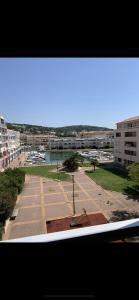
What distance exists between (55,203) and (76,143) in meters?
47.6

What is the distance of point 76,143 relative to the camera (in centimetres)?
6191

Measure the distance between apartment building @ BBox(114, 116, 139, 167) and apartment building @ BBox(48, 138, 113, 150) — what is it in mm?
30675

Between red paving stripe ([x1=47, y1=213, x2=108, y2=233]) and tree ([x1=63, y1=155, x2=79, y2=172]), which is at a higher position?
tree ([x1=63, y1=155, x2=79, y2=172])

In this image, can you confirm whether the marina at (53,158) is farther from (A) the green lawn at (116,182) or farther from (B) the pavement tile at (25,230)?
(B) the pavement tile at (25,230)

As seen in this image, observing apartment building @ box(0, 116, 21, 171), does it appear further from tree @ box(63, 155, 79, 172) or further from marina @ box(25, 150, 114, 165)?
tree @ box(63, 155, 79, 172)

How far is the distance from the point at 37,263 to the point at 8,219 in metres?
11.6

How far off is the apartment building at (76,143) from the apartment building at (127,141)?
101 ft

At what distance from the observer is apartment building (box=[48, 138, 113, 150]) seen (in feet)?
197

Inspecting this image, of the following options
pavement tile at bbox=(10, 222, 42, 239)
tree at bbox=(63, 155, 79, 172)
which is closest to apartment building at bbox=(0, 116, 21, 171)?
tree at bbox=(63, 155, 79, 172)

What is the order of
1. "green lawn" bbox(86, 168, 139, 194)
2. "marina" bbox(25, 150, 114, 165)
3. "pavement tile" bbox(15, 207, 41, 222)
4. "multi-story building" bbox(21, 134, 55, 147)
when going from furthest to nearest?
"multi-story building" bbox(21, 134, 55, 147)
"marina" bbox(25, 150, 114, 165)
"green lawn" bbox(86, 168, 139, 194)
"pavement tile" bbox(15, 207, 41, 222)

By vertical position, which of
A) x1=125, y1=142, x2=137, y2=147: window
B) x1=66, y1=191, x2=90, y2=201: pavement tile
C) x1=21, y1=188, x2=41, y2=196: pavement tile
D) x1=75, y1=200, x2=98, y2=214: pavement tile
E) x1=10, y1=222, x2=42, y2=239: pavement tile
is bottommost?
x1=10, y1=222, x2=42, y2=239: pavement tile

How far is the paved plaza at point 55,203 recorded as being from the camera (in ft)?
36.6

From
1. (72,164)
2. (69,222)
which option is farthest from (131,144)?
(69,222)
